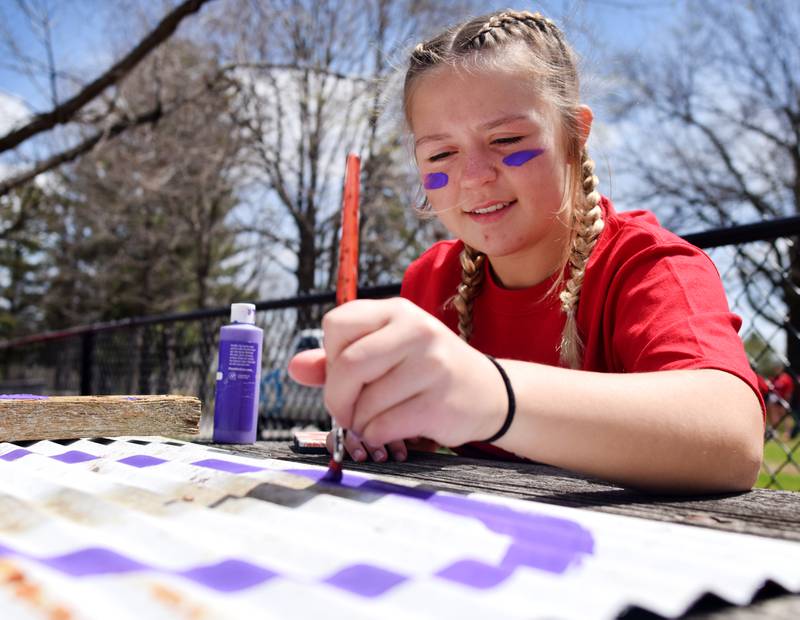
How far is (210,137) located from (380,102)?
895cm

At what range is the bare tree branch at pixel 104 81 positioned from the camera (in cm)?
480

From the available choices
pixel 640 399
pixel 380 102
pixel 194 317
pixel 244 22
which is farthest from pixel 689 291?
pixel 244 22

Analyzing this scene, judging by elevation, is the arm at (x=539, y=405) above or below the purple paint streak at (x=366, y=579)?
above

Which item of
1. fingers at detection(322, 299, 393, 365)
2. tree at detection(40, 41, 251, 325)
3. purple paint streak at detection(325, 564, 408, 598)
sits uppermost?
tree at detection(40, 41, 251, 325)

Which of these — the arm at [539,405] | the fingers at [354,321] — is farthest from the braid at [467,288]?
the fingers at [354,321]

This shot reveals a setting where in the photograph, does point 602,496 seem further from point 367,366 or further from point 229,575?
point 229,575

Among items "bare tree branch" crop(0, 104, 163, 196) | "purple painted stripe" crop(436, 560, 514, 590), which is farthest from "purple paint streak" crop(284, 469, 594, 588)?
"bare tree branch" crop(0, 104, 163, 196)

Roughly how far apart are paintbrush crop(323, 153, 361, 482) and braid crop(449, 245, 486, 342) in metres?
0.81

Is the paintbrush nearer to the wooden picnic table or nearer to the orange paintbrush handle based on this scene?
the orange paintbrush handle

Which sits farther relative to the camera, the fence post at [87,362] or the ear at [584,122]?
the fence post at [87,362]

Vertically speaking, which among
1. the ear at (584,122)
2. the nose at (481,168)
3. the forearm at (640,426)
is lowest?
the forearm at (640,426)

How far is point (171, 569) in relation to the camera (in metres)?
0.48

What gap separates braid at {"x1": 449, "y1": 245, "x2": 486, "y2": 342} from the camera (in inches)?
67.2

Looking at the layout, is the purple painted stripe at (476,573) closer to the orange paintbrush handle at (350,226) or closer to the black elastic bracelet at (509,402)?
the black elastic bracelet at (509,402)
